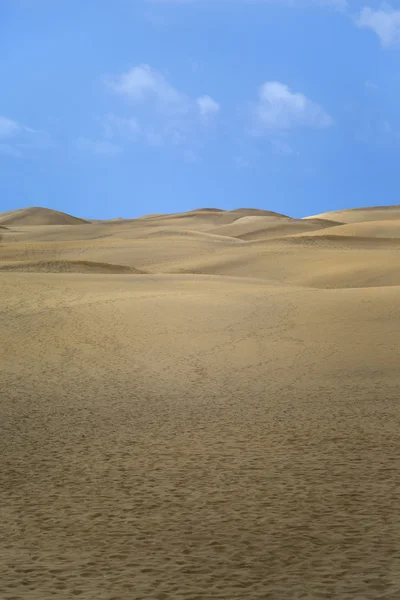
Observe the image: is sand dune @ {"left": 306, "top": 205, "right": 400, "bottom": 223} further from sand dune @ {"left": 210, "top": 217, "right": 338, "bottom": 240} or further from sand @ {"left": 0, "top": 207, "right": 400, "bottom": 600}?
sand @ {"left": 0, "top": 207, "right": 400, "bottom": 600}

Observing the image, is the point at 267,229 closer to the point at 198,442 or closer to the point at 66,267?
the point at 66,267

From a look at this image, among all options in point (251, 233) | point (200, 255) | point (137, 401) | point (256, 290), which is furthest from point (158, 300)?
point (251, 233)

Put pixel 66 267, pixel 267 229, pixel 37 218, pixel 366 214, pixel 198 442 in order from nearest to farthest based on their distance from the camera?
pixel 198 442
pixel 66 267
pixel 267 229
pixel 366 214
pixel 37 218

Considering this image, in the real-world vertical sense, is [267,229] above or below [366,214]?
below

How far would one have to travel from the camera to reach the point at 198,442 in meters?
6.67

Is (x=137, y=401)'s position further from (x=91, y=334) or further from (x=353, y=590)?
(x=353, y=590)

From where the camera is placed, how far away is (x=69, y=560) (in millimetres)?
4176

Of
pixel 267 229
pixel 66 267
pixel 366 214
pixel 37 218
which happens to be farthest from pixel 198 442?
pixel 37 218

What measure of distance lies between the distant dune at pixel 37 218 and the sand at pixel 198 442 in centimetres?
4199

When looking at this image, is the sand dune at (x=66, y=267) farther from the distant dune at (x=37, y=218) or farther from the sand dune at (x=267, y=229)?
the distant dune at (x=37, y=218)

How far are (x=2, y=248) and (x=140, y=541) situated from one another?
25.1 m

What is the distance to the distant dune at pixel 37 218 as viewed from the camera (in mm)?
57344

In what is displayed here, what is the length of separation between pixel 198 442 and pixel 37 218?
53.5 metres

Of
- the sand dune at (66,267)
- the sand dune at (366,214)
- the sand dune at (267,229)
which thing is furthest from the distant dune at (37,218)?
the sand dune at (66,267)
